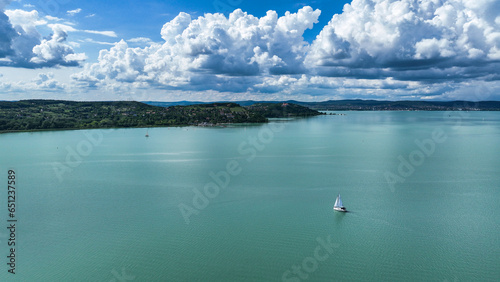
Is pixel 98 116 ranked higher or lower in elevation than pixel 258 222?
higher

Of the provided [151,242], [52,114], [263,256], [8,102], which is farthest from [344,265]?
[8,102]

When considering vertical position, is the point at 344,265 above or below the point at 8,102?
below

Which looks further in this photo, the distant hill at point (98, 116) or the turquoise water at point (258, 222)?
the distant hill at point (98, 116)

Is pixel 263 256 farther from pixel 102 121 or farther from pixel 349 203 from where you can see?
pixel 102 121

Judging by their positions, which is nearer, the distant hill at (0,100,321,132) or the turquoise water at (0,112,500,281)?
the turquoise water at (0,112,500,281)

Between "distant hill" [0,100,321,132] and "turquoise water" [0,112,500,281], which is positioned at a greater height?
"distant hill" [0,100,321,132]

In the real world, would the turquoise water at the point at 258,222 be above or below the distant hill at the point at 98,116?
below

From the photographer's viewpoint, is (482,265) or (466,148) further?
(466,148)

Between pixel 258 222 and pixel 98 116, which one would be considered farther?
pixel 98 116
